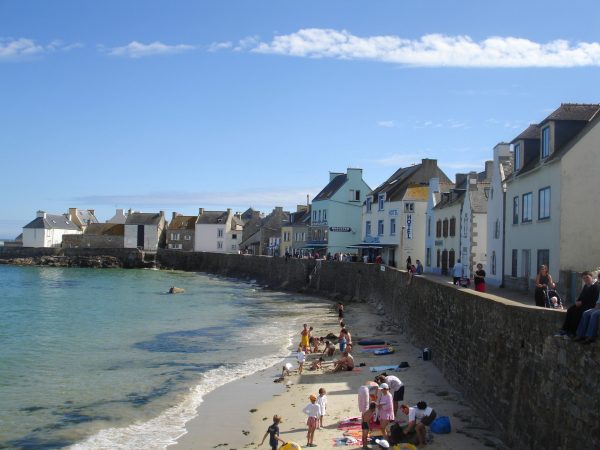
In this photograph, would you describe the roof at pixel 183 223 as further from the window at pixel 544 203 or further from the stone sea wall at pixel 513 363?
the window at pixel 544 203

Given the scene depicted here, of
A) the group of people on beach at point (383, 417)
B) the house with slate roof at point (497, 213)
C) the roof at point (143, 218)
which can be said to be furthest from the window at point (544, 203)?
the roof at point (143, 218)

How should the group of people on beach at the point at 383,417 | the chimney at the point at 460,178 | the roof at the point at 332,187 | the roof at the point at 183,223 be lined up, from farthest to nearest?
the roof at the point at 183,223, the roof at the point at 332,187, the chimney at the point at 460,178, the group of people on beach at the point at 383,417

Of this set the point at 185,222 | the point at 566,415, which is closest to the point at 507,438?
the point at 566,415

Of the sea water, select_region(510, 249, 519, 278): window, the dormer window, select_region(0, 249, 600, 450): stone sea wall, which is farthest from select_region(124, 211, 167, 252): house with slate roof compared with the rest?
select_region(0, 249, 600, 450): stone sea wall

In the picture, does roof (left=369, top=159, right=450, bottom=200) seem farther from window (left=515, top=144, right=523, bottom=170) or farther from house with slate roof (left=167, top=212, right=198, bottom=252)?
house with slate roof (left=167, top=212, right=198, bottom=252)

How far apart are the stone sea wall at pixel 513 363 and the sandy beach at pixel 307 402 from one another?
455 mm

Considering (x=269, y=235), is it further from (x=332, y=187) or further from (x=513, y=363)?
(x=513, y=363)

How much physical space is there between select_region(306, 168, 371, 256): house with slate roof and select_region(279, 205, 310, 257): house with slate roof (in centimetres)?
595

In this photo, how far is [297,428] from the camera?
1403cm

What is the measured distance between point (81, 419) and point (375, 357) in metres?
9.82

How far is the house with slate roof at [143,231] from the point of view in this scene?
98.6 meters

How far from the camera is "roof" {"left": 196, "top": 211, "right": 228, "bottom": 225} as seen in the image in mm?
95188

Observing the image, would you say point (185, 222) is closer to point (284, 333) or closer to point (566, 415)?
point (284, 333)

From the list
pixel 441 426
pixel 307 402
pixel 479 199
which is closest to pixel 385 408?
pixel 441 426
